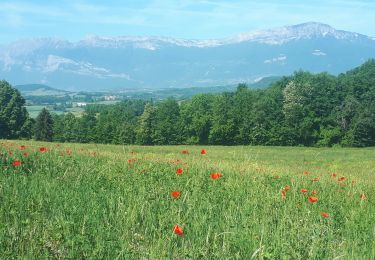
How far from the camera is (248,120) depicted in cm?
9712

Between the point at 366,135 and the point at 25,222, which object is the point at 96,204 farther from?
the point at 366,135

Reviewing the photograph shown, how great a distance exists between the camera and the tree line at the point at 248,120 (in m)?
88.9

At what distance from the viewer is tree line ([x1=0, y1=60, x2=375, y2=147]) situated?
88938 mm

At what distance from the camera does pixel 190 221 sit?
188 inches

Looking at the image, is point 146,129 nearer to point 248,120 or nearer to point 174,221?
point 248,120

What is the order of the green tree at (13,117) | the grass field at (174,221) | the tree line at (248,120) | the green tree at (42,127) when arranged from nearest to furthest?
the grass field at (174,221)
the green tree at (13,117)
the tree line at (248,120)
the green tree at (42,127)

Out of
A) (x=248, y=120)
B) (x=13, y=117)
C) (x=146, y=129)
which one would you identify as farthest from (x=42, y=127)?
(x=248, y=120)

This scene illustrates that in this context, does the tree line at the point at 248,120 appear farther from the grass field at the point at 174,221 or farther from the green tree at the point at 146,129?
the grass field at the point at 174,221

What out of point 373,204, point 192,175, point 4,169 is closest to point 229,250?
point 373,204

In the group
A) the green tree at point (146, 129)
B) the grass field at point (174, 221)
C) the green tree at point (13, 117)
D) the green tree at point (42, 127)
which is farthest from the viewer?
the green tree at point (146, 129)

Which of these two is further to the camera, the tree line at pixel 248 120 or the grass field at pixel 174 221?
the tree line at pixel 248 120

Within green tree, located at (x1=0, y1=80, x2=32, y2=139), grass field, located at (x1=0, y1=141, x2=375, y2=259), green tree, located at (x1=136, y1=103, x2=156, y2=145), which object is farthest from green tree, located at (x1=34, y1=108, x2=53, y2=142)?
grass field, located at (x1=0, y1=141, x2=375, y2=259)

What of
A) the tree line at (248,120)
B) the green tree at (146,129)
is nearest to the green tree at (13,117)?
the tree line at (248,120)

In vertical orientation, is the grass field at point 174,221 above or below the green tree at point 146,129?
above
